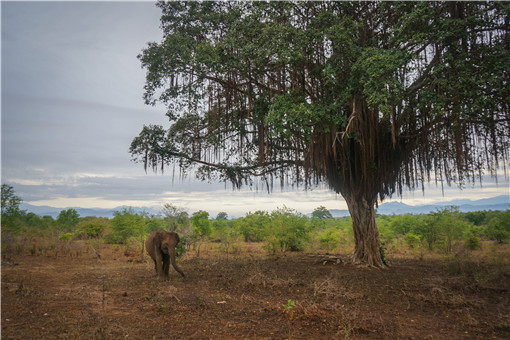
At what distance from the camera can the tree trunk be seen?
1127cm

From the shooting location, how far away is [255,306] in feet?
20.0

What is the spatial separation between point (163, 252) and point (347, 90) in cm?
735

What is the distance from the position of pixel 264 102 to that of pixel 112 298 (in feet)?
24.6

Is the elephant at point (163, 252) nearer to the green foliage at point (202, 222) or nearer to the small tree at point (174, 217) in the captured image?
the small tree at point (174, 217)

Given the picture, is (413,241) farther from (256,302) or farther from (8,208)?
(8,208)

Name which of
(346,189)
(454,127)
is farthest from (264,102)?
(454,127)

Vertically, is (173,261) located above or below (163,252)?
below

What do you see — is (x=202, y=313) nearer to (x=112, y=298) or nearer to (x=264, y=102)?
(x=112, y=298)

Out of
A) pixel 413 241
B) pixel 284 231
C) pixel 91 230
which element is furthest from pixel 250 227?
pixel 413 241

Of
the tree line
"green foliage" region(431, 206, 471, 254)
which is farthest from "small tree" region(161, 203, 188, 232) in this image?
"green foliage" region(431, 206, 471, 254)

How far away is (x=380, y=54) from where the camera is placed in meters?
7.67

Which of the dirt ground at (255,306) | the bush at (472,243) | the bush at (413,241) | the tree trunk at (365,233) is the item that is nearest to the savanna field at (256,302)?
the dirt ground at (255,306)

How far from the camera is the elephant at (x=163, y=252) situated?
8.97 m

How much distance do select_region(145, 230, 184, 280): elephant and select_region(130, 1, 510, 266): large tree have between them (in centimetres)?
376
